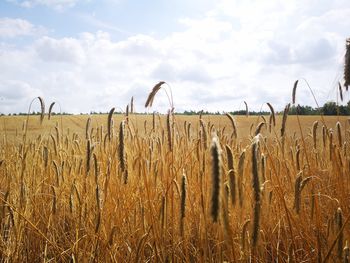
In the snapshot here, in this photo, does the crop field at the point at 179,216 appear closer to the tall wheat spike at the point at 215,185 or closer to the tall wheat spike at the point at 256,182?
the tall wheat spike at the point at 256,182

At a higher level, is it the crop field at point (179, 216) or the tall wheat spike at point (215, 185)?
the tall wheat spike at point (215, 185)

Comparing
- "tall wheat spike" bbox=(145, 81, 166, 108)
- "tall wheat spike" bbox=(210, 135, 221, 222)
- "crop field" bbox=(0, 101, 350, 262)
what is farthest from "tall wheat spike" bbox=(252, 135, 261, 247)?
"tall wheat spike" bbox=(145, 81, 166, 108)

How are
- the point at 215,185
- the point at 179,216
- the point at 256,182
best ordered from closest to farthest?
the point at 215,185, the point at 256,182, the point at 179,216

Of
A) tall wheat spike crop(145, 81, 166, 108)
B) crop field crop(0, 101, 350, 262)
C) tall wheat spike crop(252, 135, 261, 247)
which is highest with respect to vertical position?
tall wheat spike crop(145, 81, 166, 108)

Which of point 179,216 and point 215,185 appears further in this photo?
point 179,216

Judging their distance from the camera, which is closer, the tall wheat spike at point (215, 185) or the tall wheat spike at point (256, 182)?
the tall wheat spike at point (215, 185)

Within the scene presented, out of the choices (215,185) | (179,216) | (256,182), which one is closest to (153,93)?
(179,216)

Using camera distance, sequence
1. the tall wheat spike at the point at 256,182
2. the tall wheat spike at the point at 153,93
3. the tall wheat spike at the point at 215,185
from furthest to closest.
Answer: the tall wheat spike at the point at 153,93, the tall wheat spike at the point at 256,182, the tall wheat spike at the point at 215,185

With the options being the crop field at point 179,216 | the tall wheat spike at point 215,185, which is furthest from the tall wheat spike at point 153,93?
the tall wheat spike at point 215,185

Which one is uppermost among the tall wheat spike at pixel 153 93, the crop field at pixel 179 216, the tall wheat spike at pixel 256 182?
the tall wheat spike at pixel 153 93

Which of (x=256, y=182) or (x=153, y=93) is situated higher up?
(x=153, y=93)

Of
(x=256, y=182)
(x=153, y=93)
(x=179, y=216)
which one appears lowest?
(x=179, y=216)

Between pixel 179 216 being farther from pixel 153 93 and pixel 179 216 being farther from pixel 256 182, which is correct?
pixel 256 182

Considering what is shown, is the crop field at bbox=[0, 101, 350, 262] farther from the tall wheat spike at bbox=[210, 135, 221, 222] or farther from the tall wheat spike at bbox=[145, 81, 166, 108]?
the tall wheat spike at bbox=[210, 135, 221, 222]
